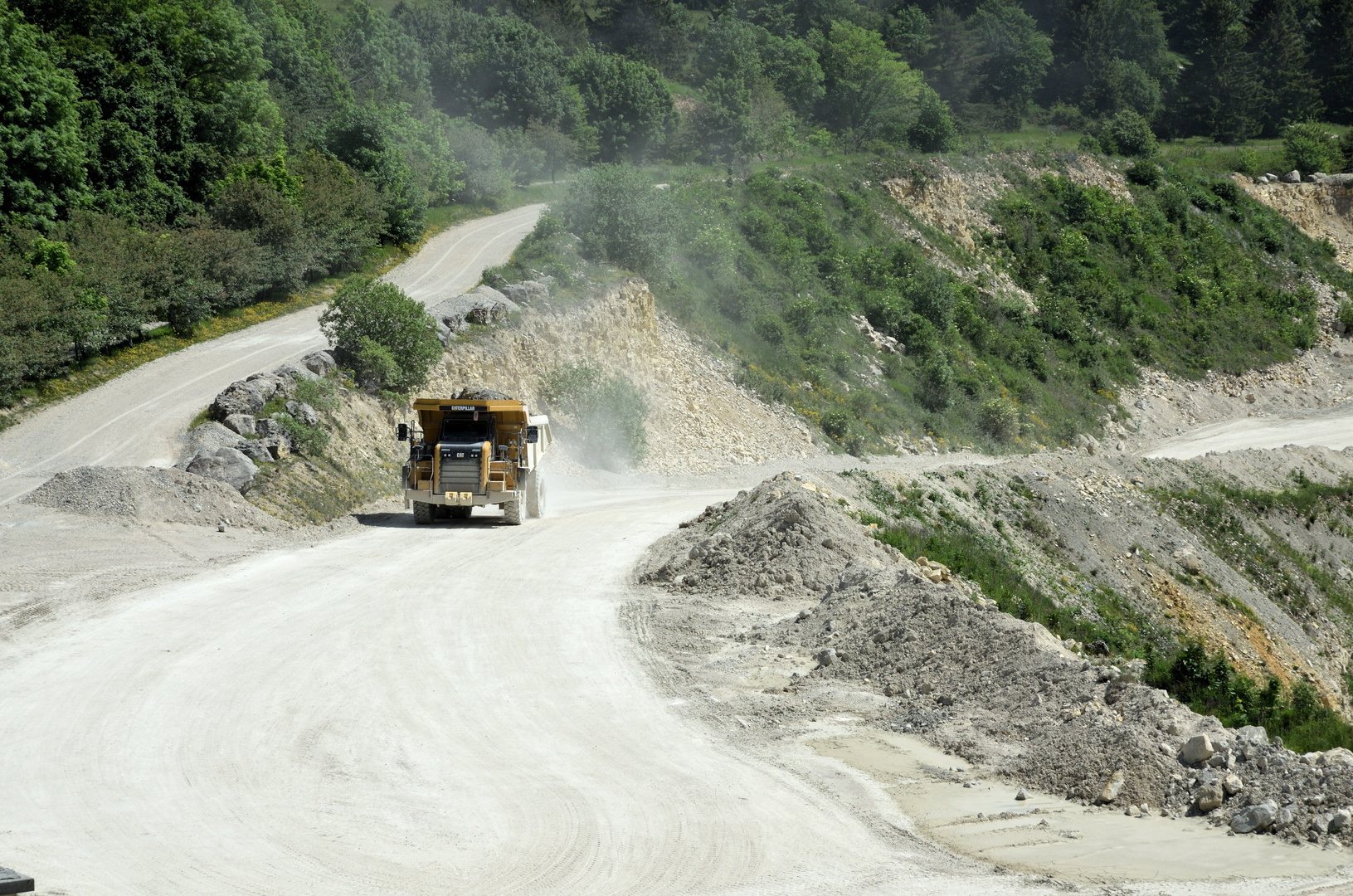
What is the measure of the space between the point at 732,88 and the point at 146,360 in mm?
76382

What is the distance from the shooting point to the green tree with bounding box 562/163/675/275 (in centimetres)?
4759

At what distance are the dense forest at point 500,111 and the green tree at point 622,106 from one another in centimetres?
27

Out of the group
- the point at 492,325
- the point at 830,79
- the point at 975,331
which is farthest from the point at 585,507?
the point at 830,79

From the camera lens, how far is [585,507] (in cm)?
3142

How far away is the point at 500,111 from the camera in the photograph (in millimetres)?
96562

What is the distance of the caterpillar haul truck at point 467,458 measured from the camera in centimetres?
2592

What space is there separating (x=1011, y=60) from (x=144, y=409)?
113 m

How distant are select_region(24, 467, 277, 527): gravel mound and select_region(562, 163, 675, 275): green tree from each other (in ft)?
83.2

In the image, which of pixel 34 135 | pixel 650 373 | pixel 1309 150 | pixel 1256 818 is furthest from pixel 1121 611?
pixel 1309 150

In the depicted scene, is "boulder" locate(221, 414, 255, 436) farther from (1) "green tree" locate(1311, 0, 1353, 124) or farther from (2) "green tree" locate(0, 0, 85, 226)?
(1) "green tree" locate(1311, 0, 1353, 124)

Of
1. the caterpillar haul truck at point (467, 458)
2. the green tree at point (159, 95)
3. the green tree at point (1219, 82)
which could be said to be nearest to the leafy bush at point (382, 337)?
the caterpillar haul truck at point (467, 458)

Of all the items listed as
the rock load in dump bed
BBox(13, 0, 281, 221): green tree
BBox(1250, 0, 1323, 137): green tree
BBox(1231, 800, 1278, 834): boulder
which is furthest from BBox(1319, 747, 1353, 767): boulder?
BBox(1250, 0, 1323, 137): green tree

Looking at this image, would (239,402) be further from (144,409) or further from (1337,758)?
(1337,758)

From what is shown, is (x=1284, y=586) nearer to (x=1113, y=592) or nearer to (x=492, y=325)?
(x=1113, y=592)
